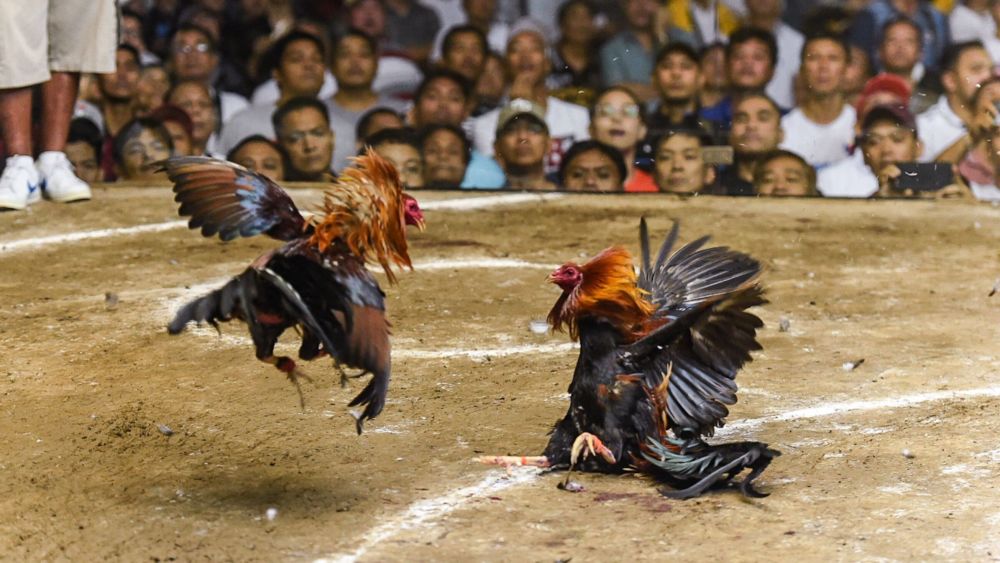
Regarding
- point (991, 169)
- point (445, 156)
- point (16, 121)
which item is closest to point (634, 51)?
point (445, 156)

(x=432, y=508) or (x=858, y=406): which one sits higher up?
(x=858, y=406)

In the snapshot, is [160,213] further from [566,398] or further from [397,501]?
[397,501]

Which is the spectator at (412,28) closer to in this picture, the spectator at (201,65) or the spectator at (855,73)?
the spectator at (201,65)

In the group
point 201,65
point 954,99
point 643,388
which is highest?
point 954,99

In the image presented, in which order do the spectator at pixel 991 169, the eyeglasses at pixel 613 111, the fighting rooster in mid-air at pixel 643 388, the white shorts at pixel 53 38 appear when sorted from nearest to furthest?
1. the fighting rooster in mid-air at pixel 643 388
2. the white shorts at pixel 53 38
3. the spectator at pixel 991 169
4. the eyeglasses at pixel 613 111

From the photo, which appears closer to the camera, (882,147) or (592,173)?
(882,147)

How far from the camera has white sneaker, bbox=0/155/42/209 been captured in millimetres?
6594

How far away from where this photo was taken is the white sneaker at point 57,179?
6.86 meters

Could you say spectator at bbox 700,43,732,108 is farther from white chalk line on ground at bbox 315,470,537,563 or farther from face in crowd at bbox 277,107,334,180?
white chalk line on ground at bbox 315,470,537,563

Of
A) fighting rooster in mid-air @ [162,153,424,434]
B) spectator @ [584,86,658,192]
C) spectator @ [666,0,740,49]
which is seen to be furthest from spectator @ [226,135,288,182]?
fighting rooster in mid-air @ [162,153,424,434]

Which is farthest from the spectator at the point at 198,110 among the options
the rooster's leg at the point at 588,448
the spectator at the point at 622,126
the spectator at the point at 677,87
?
the rooster's leg at the point at 588,448

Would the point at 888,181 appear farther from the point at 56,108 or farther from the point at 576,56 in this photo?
the point at 56,108

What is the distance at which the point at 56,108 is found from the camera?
22.5ft

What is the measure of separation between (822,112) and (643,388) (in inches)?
170
